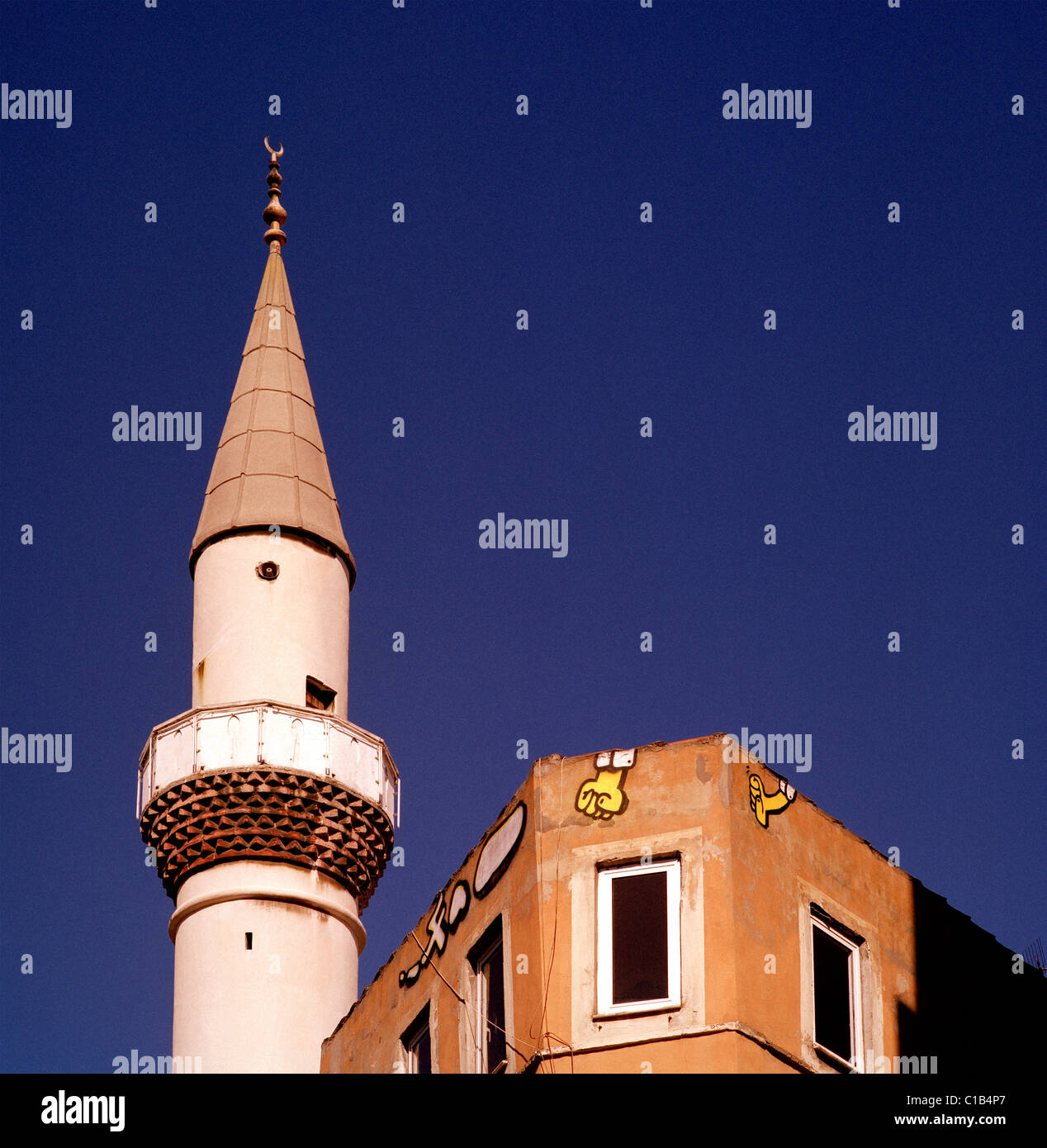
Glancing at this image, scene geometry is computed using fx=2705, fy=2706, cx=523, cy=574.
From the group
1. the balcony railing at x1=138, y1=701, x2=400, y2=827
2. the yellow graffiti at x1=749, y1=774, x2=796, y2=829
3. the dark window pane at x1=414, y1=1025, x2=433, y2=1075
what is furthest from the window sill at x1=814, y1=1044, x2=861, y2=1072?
the balcony railing at x1=138, y1=701, x2=400, y2=827

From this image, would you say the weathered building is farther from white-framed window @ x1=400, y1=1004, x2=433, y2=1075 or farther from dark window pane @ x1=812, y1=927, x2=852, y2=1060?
white-framed window @ x1=400, y1=1004, x2=433, y2=1075

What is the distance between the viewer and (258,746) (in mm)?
38781

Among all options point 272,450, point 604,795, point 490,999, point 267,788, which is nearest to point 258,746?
point 267,788

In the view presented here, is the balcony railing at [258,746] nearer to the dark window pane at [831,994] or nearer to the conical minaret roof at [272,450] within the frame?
the conical minaret roof at [272,450]

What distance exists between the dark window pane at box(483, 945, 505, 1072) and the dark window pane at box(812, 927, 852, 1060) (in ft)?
9.20

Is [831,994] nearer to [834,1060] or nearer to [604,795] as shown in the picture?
[834,1060]

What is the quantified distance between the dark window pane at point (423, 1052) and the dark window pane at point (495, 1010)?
186 cm

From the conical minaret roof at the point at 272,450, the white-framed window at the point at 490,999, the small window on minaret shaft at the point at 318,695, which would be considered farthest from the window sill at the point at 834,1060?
the conical minaret roof at the point at 272,450

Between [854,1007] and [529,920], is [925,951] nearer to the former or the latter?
[854,1007]
